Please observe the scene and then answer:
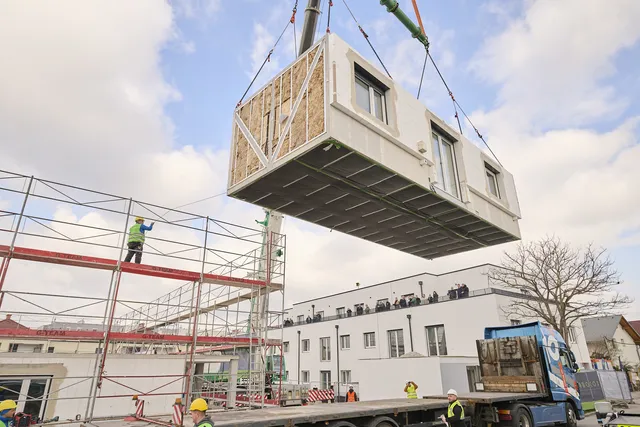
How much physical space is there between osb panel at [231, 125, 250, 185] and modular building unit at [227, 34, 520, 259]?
32 mm

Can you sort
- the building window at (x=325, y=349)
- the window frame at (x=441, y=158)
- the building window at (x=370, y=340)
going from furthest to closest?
the building window at (x=325, y=349)
the building window at (x=370, y=340)
the window frame at (x=441, y=158)

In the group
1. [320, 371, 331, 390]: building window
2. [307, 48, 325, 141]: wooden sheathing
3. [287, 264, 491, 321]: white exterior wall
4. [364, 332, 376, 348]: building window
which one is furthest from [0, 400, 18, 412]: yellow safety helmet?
[320, 371, 331, 390]: building window

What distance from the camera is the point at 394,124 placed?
9.62 m

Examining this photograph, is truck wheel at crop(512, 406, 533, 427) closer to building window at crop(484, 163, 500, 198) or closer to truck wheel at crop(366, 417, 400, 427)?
truck wheel at crop(366, 417, 400, 427)

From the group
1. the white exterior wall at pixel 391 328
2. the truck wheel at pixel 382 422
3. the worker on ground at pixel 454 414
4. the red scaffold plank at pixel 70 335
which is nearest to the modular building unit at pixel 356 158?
the worker on ground at pixel 454 414

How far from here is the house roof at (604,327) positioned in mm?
42781

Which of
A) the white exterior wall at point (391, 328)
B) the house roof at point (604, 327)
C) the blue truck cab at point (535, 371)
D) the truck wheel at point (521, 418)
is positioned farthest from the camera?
the house roof at point (604, 327)

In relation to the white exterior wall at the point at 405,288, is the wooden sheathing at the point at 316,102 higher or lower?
lower

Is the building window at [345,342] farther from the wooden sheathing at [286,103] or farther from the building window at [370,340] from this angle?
the wooden sheathing at [286,103]

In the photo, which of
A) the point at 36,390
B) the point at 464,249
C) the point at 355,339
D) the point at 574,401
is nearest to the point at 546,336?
the point at 574,401

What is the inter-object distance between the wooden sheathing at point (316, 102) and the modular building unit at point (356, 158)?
0.08 feet

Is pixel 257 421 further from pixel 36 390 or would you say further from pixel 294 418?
pixel 36 390

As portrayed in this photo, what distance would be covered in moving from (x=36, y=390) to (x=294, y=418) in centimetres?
1131

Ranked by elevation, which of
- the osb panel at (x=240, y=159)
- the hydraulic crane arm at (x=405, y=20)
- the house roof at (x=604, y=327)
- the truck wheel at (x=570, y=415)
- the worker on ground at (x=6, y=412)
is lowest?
the truck wheel at (x=570, y=415)
